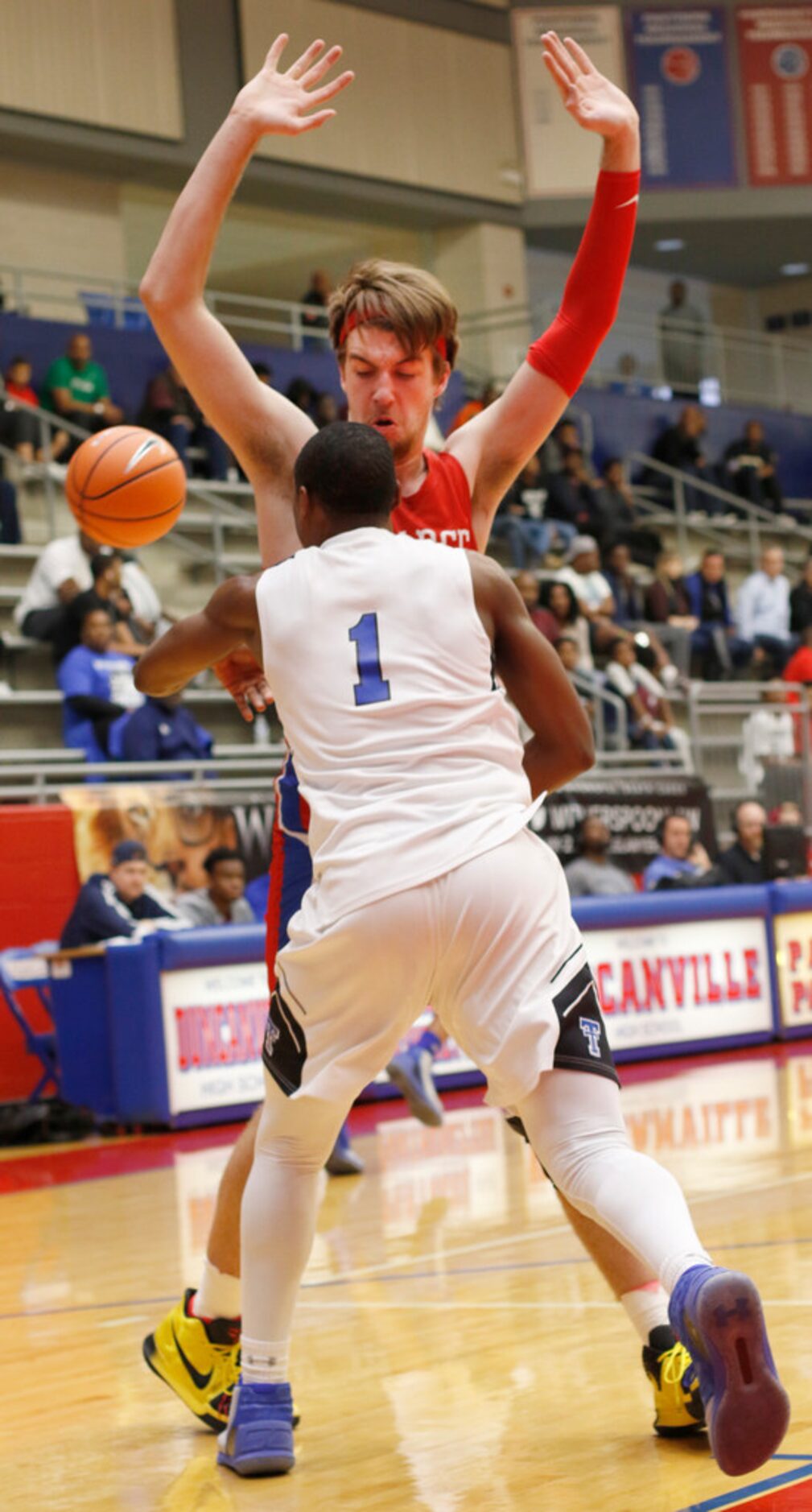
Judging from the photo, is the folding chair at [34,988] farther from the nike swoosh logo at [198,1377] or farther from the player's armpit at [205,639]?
the player's armpit at [205,639]

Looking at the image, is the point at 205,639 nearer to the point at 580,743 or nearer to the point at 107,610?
the point at 580,743

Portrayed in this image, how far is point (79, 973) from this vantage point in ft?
33.4

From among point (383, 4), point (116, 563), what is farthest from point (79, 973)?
point (383, 4)

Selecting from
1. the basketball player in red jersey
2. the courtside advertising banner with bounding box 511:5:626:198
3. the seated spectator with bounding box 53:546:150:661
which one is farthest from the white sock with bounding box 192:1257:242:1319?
the courtside advertising banner with bounding box 511:5:626:198

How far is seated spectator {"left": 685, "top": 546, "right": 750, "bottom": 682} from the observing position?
18.4 metres

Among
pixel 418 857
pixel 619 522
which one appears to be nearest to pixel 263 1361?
pixel 418 857

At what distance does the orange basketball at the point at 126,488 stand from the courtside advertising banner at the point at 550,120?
17.2 meters

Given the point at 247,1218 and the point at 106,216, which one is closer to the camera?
the point at 247,1218

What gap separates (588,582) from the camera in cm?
1789

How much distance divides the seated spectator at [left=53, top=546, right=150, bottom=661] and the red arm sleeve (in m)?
9.30

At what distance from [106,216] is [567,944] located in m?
18.6

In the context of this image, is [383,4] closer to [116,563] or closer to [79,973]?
[116,563]

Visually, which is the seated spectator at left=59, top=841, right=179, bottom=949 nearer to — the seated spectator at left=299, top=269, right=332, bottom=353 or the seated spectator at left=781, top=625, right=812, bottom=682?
the seated spectator at left=781, top=625, right=812, bottom=682

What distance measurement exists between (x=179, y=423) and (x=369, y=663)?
1348 cm
